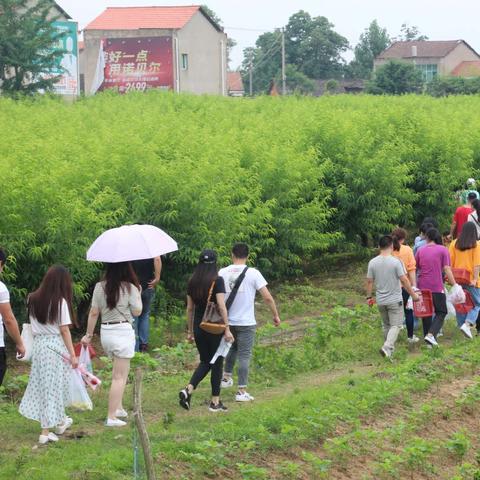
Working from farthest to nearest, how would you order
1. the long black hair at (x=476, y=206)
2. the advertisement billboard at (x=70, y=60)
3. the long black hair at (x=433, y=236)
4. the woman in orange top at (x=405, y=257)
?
the advertisement billboard at (x=70, y=60) → the long black hair at (x=476, y=206) → the woman in orange top at (x=405, y=257) → the long black hair at (x=433, y=236)

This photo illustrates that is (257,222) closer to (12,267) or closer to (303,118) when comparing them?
(12,267)

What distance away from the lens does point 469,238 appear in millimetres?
14859

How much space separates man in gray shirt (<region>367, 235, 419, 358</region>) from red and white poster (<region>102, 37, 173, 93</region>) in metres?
51.0

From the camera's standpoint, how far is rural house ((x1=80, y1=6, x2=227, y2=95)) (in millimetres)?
64188

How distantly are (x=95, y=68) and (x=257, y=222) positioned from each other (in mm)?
49529

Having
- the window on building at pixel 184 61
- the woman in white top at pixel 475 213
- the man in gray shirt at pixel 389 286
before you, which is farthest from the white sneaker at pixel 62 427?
Answer: the window on building at pixel 184 61

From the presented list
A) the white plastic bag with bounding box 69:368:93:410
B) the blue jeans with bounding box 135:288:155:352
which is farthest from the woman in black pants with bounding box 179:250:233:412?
the blue jeans with bounding box 135:288:155:352

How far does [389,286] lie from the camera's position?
13.6m

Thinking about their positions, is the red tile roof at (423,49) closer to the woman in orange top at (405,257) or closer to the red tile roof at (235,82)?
the red tile roof at (235,82)

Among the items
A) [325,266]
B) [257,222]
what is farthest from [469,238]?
[325,266]

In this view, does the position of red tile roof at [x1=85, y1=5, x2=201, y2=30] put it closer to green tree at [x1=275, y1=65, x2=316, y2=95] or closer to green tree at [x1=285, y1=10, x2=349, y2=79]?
green tree at [x1=275, y1=65, x2=316, y2=95]

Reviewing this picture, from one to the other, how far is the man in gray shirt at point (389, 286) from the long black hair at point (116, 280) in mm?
4347

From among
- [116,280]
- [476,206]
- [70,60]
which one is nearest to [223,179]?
[476,206]

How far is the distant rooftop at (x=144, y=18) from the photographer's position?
67688 mm
